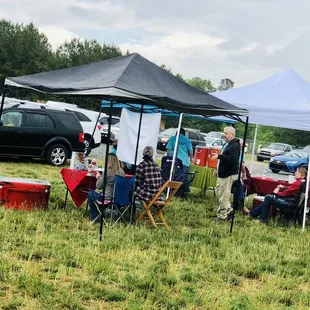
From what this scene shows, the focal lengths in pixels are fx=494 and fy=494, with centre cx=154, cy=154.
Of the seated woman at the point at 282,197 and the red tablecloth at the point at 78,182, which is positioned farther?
the seated woman at the point at 282,197

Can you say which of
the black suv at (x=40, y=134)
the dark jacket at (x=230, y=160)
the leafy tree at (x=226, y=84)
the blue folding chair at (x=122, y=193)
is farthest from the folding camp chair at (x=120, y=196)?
the leafy tree at (x=226, y=84)

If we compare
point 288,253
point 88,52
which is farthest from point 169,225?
point 88,52

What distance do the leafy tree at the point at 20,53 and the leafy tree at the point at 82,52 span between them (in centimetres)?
605

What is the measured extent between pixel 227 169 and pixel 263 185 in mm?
2015

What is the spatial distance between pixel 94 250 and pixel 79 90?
214cm

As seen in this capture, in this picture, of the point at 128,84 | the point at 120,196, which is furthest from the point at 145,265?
the point at 128,84

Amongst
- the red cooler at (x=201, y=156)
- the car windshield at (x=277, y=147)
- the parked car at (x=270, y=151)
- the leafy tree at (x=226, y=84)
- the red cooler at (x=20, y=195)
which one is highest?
the leafy tree at (x=226, y=84)

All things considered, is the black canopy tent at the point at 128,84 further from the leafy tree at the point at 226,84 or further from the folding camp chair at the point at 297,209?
the leafy tree at the point at 226,84

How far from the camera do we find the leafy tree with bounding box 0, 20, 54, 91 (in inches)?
1829

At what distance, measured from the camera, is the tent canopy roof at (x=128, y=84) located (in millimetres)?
6317

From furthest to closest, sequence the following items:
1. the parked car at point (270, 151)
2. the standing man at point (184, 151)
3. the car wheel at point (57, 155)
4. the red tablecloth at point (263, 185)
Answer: the parked car at point (270, 151) → the car wheel at point (57, 155) → the standing man at point (184, 151) → the red tablecloth at point (263, 185)

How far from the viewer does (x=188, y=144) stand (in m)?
10.9

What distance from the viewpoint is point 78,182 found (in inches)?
316

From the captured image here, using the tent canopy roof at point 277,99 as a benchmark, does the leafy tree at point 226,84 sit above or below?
above
